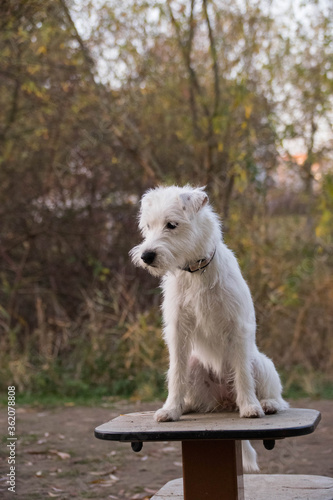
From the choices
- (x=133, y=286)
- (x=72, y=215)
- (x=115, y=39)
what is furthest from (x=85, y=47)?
(x=133, y=286)

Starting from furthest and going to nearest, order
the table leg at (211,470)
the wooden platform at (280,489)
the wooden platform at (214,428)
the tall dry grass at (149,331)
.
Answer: the tall dry grass at (149,331), the wooden platform at (280,489), the table leg at (211,470), the wooden platform at (214,428)

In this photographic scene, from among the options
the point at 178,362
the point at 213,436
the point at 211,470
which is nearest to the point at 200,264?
the point at 178,362

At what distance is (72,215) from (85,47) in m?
2.99

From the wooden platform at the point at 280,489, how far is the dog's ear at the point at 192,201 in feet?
5.60

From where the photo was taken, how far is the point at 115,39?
10938 millimetres

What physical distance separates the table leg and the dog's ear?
1.21m

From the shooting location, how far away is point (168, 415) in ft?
11.3

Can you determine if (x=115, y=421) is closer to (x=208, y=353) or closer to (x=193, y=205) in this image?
(x=208, y=353)

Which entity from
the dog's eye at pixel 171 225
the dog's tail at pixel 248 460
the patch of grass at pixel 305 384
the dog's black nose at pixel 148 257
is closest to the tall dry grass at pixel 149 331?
the patch of grass at pixel 305 384

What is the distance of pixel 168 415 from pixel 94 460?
9.73ft

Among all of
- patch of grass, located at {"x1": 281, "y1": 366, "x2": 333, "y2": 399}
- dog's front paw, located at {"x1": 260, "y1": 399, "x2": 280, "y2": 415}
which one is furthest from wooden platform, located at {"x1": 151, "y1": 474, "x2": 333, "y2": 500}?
patch of grass, located at {"x1": 281, "y1": 366, "x2": 333, "y2": 399}

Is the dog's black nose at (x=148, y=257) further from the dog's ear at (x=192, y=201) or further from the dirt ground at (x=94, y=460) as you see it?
the dirt ground at (x=94, y=460)

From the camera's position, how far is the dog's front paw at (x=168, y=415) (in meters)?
3.44

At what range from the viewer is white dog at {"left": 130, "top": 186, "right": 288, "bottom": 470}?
341cm
